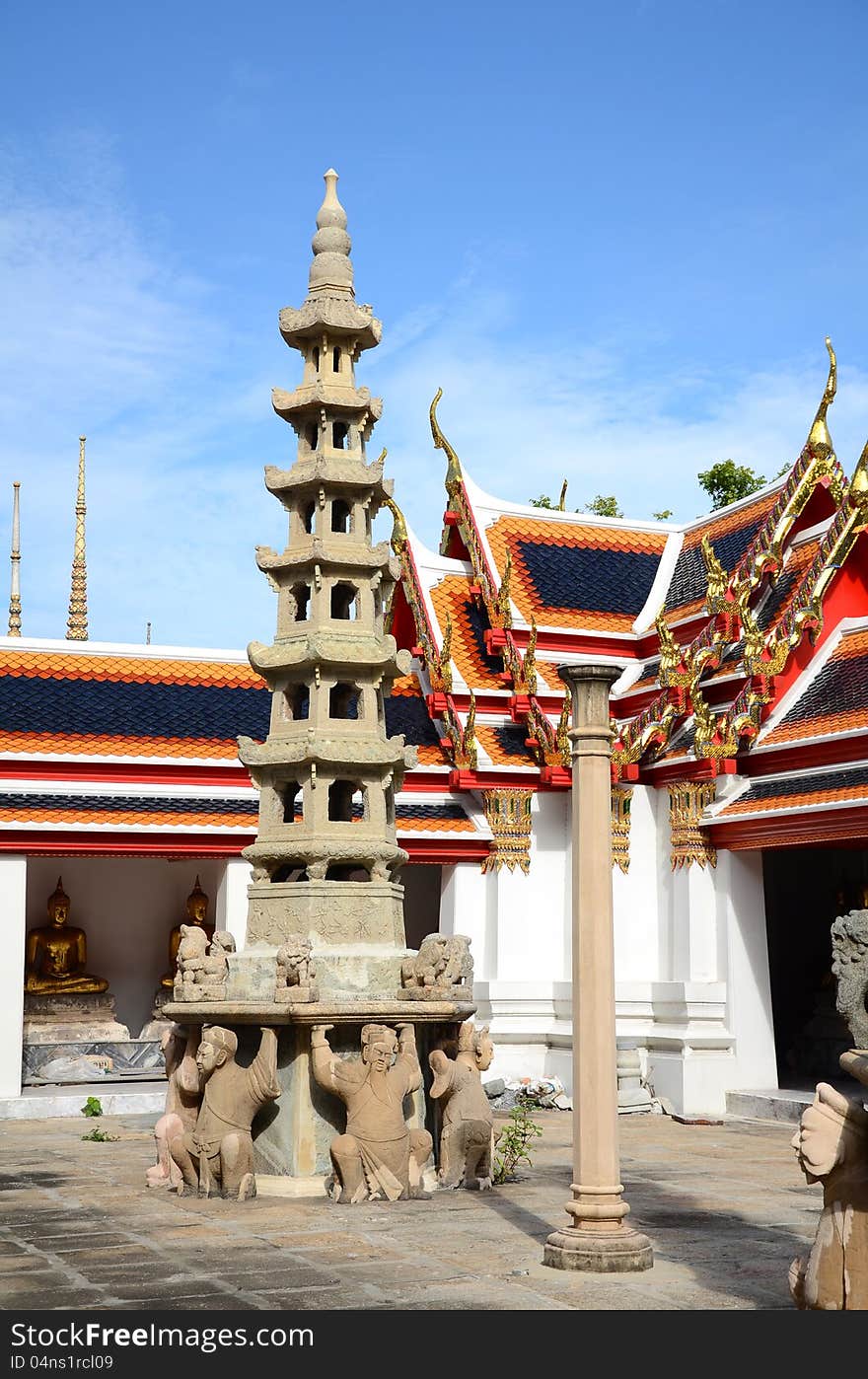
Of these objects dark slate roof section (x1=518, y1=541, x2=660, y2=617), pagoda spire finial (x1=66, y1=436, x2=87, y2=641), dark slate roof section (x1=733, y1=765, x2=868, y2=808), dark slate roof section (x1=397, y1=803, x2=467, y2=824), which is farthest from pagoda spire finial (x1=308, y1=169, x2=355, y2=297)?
pagoda spire finial (x1=66, y1=436, x2=87, y2=641)

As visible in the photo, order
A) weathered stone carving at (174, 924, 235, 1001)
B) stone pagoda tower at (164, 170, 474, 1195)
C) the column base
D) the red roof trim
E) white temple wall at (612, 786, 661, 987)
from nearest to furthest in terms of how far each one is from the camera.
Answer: the column base
stone pagoda tower at (164, 170, 474, 1195)
weathered stone carving at (174, 924, 235, 1001)
the red roof trim
white temple wall at (612, 786, 661, 987)

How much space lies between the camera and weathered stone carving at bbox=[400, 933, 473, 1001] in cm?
1070

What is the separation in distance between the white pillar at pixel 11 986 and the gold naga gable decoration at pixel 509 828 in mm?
5281

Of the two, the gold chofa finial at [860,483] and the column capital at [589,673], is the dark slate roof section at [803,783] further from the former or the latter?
the column capital at [589,673]

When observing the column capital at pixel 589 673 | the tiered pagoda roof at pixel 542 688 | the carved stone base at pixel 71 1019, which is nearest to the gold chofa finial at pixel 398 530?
the tiered pagoda roof at pixel 542 688

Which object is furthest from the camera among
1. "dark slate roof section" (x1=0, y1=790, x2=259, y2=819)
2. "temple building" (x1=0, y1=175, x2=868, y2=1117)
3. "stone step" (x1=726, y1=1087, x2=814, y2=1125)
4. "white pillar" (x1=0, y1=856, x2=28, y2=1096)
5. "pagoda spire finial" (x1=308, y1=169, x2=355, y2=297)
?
"dark slate roof section" (x1=0, y1=790, x2=259, y2=819)

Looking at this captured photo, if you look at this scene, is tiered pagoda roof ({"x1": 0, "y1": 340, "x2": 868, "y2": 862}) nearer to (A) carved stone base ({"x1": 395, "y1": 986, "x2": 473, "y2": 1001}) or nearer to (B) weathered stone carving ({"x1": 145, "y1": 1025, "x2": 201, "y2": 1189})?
(A) carved stone base ({"x1": 395, "y1": 986, "x2": 473, "y2": 1001})

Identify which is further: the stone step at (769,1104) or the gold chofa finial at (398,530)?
the gold chofa finial at (398,530)

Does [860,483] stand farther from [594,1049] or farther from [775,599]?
[594,1049]

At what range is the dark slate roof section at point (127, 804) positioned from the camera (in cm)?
1705

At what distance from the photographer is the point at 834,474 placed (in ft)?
58.3

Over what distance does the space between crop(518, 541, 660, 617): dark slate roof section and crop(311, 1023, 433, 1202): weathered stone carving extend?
34.8 feet
